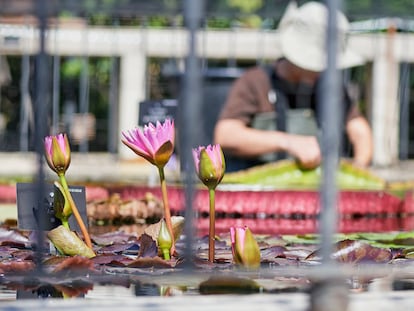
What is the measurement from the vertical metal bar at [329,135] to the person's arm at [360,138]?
3243mm

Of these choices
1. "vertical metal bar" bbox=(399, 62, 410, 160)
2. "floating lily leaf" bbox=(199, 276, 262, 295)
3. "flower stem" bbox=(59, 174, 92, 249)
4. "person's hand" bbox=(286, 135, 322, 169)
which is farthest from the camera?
"vertical metal bar" bbox=(399, 62, 410, 160)

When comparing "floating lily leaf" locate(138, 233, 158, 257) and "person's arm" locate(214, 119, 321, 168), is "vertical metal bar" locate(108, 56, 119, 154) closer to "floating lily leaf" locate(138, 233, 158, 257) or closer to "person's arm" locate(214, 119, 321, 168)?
"person's arm" locate(214, 119, 321, 168)

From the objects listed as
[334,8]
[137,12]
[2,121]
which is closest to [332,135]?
[334,8]

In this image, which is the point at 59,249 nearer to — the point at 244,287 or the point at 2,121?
the point at 244,287

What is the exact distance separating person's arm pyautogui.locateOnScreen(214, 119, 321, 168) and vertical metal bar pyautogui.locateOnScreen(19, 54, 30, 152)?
500 centimetres

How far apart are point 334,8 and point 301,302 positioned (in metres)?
0.28

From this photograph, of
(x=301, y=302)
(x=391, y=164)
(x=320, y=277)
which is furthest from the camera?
(x=391, y=164)

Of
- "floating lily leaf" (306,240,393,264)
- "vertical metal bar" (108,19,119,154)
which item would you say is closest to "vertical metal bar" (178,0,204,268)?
"floating lily leaf" (306,240,393,264)

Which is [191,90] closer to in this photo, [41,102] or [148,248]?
[41,102]

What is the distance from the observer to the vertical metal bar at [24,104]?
9148 mm

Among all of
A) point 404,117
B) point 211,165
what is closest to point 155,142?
point 211,165

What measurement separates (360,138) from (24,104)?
626cm

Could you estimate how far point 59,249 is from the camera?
4.23 feet

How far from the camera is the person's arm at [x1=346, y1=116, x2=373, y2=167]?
407cm
